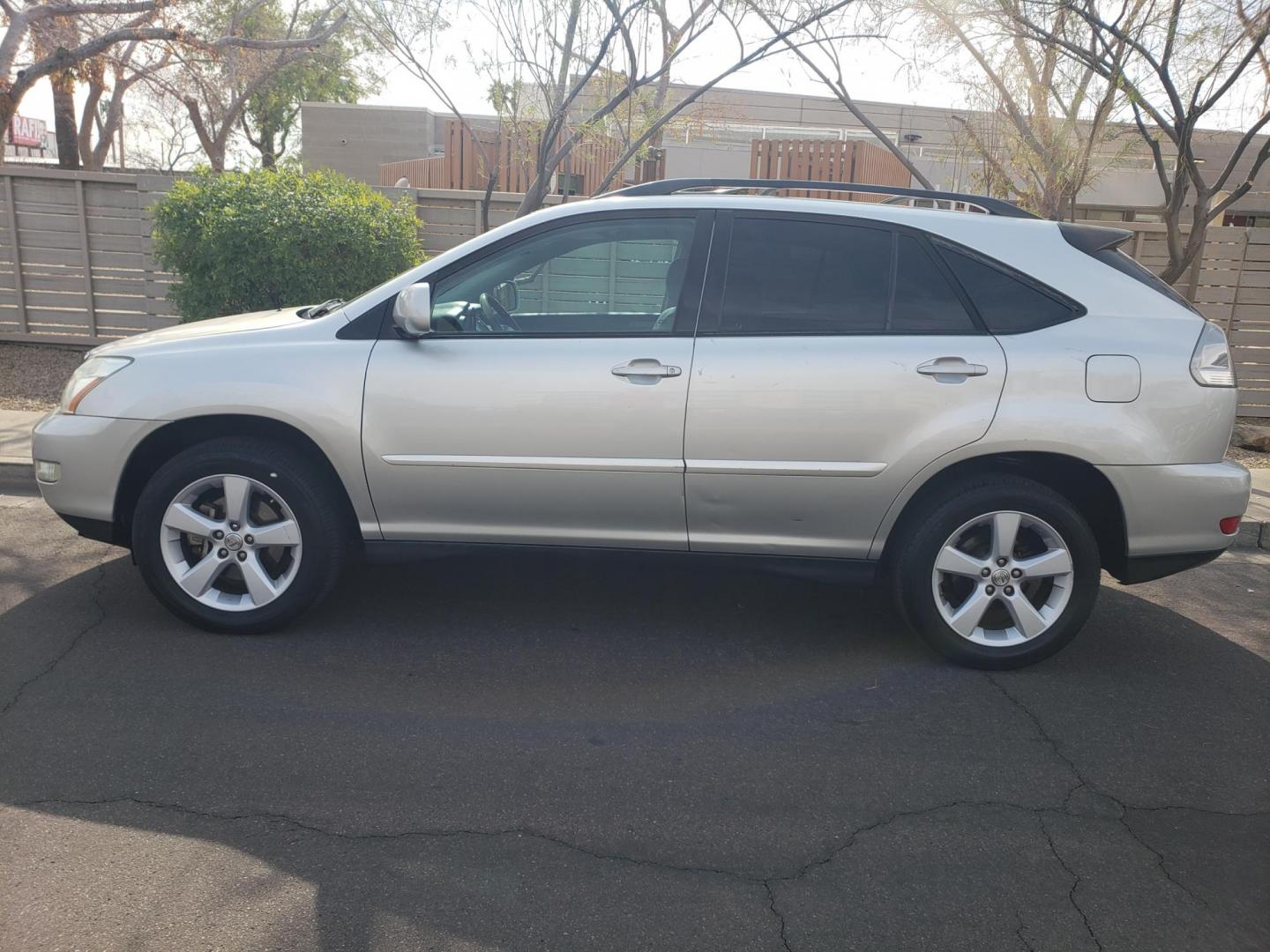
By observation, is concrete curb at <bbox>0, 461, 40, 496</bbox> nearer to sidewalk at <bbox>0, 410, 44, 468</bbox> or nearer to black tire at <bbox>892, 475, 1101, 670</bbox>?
sidewalk at <bbox>0, 410, 44, 468</bbox>

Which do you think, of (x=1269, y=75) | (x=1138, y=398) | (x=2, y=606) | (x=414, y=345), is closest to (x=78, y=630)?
(x=2, y=606)

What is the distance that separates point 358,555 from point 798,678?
194 cm

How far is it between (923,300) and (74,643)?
3.74 m

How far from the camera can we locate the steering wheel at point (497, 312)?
4.57m

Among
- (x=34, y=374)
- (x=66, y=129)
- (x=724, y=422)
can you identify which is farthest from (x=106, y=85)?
(x=724, y=422)

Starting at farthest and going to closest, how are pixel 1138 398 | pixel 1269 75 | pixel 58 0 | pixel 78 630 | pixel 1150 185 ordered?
1. pixel 1150 185
2. pixel 58 0
3. pixel 1269 75
4. pixel 78 630
5. pixel 1138 398

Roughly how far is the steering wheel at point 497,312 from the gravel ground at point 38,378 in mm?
6183

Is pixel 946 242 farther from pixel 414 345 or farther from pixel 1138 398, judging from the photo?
pixel 414 345

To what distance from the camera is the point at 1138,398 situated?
419 cm

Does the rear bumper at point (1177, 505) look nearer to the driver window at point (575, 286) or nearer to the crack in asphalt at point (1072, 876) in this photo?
the crack in asphalt at point (1072, 876)

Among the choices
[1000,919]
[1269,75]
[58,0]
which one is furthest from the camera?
[58,0]

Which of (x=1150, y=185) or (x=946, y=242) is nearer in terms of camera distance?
(x=946, y=242)

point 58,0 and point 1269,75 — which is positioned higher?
point 58,0

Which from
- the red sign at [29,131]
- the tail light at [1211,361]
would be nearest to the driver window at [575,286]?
Result: the tail light at [1211,361]
